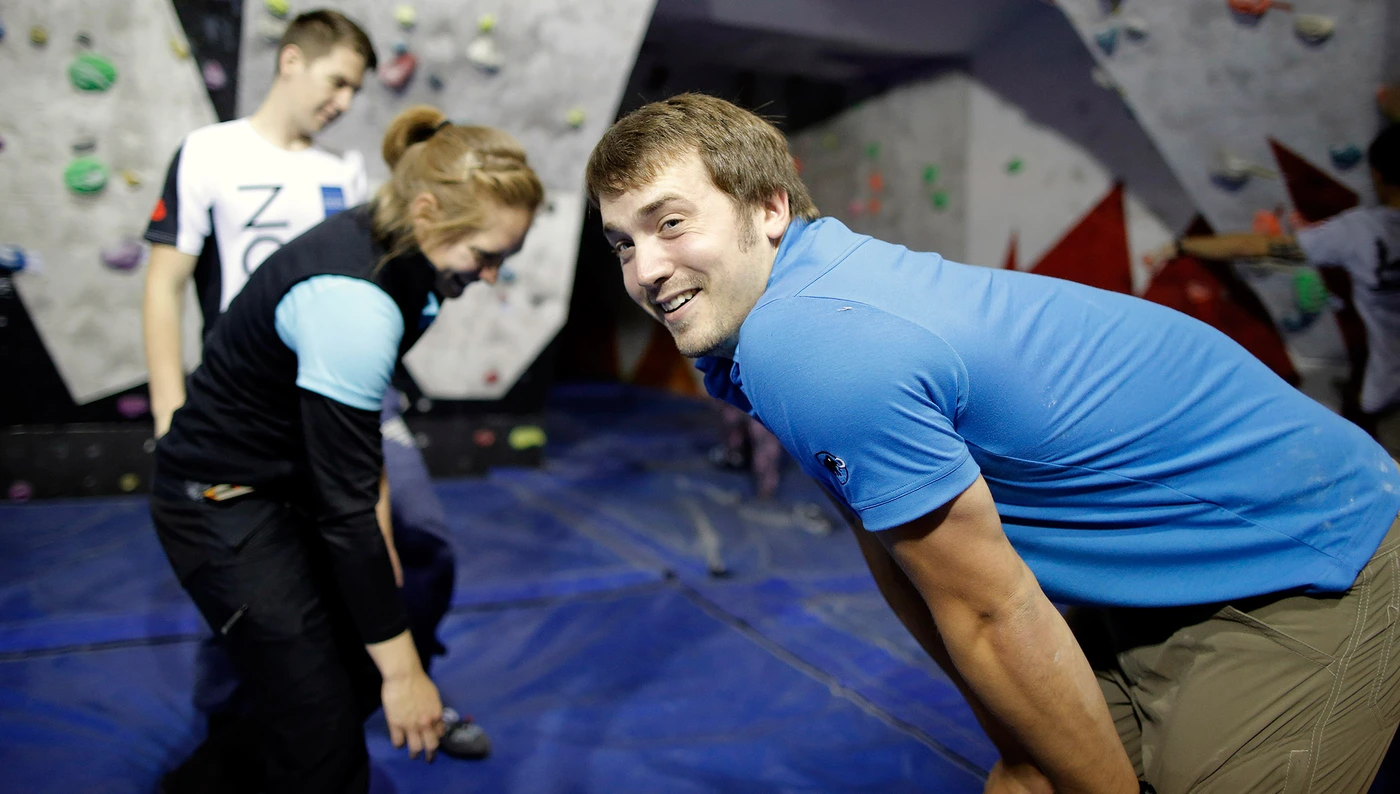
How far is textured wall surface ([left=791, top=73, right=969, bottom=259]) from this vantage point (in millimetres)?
5391

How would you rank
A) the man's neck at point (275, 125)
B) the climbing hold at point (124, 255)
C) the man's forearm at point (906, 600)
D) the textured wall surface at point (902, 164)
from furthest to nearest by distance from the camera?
the textured wall surface at point (902, 164) → the climbing hold at point (124, 255) → the man's neck at point (275, 125) → the man's forearm at point (906, 600)

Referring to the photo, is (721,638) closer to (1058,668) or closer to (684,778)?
(684,778)

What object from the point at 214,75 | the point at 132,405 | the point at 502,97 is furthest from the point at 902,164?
the point at 132,405

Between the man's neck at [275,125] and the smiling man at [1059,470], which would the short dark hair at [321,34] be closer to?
the man's neck at [275,125]

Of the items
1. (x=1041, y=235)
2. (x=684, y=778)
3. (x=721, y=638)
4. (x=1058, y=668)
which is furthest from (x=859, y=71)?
(x=1058, y=668)

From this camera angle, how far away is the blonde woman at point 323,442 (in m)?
1.23

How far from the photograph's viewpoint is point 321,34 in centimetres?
190

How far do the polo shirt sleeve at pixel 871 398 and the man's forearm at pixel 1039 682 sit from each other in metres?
0.15

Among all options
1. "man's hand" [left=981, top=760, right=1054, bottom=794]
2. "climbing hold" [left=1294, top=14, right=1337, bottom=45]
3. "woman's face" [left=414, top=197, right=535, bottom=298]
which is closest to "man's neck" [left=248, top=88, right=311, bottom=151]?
"woman's face" [left=414, top=197, right=535, bottom=298]

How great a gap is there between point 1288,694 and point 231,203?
213 centimetres

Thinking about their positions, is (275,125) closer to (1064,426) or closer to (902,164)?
(1064,426)

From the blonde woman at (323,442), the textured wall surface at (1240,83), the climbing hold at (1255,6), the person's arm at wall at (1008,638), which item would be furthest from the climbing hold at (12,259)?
the climbing hold at (1255,6)

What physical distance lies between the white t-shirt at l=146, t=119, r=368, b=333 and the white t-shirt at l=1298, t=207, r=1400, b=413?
3141mm

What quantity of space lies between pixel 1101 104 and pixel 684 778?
4.05 metres
